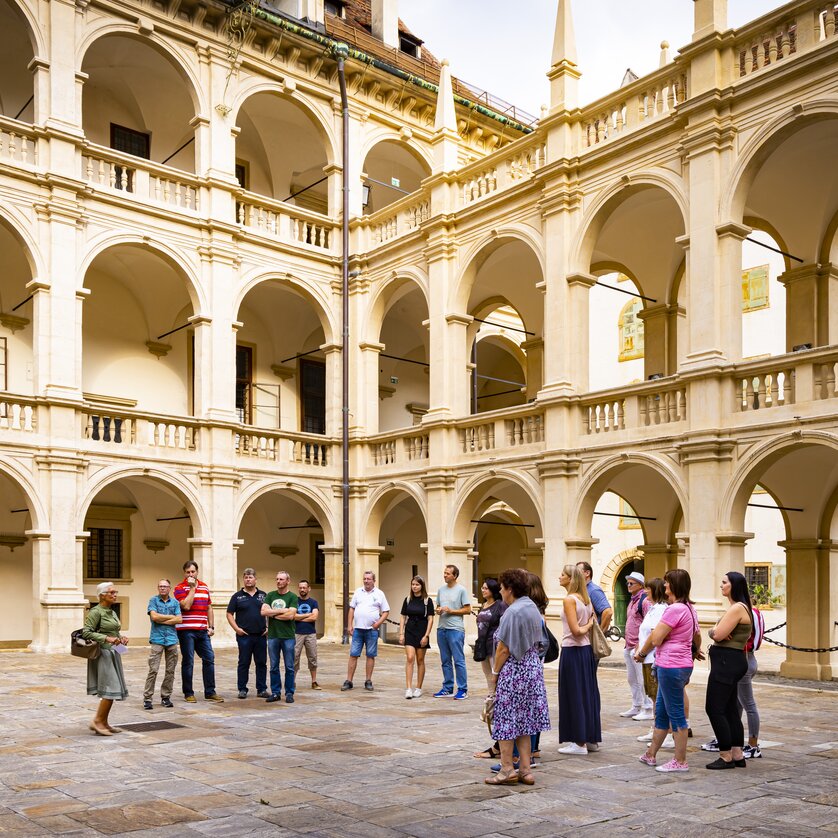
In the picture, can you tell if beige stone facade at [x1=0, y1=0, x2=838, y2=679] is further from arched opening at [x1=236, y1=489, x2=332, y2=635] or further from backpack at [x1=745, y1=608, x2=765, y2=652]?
backpack at [x1=745, y1=608, x2=765, y2=652]

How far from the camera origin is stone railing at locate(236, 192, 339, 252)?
904 inches

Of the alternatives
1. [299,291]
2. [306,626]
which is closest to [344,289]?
[299,291]

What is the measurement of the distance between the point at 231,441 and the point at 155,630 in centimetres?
1026

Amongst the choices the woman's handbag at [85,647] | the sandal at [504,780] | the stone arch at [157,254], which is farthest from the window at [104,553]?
the sandal at [504,780]

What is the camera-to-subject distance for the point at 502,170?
2081cm

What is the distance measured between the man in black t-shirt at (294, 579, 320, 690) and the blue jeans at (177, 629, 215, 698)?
3.42ft

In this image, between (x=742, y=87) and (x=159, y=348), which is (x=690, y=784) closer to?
(x=742, y=87)

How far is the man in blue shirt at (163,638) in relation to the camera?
37.9ft

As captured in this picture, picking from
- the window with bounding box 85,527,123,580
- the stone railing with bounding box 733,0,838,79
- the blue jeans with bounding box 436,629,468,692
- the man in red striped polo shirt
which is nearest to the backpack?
the blue jeans with bounding box 436,629,468,692

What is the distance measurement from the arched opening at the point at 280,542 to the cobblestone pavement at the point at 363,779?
13460mm

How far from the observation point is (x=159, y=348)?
23672 millimetres

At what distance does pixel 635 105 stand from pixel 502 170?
141 inches

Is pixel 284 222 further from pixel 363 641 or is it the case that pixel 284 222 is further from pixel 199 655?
pixel 199 655

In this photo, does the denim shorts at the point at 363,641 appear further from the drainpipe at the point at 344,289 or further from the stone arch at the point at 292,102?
the stone arch at the point at 292,102
